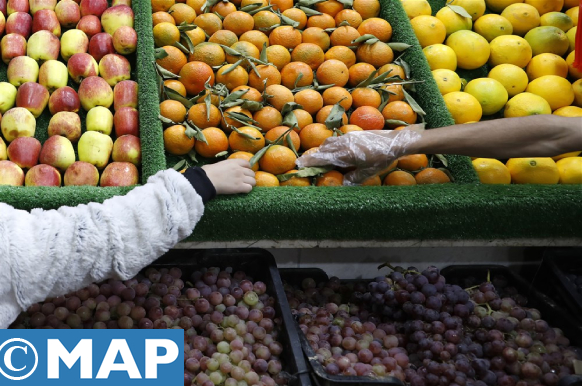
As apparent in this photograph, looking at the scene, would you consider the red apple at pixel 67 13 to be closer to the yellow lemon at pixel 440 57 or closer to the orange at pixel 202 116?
the orange at pixel 202 116

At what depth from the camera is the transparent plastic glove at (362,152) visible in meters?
1.62

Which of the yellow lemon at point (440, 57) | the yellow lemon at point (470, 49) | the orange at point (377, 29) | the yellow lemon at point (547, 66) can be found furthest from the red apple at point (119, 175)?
the yellow lemon at point (547, 66)

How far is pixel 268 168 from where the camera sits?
5.48 ft

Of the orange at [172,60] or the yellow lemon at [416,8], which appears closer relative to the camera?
the orange at [172,60]

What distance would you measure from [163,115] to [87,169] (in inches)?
11.8

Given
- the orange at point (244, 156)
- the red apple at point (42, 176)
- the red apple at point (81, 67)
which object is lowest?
the red apple at point (42, 176)

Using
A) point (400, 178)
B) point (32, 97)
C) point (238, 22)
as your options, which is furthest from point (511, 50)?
point (32, 97)

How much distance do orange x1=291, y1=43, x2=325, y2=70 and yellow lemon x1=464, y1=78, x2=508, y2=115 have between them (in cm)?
60

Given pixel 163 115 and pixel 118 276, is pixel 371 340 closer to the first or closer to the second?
pixel 118 276

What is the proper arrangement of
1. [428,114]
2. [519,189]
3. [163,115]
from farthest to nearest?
1. [428,114]
2. [163,115]
3. [519,189]

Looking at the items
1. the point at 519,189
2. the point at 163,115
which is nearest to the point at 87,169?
the point at 163,115

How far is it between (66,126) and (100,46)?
0.39 metres

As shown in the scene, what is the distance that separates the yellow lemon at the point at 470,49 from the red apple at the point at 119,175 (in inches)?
54.6

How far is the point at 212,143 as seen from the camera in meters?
1.70
